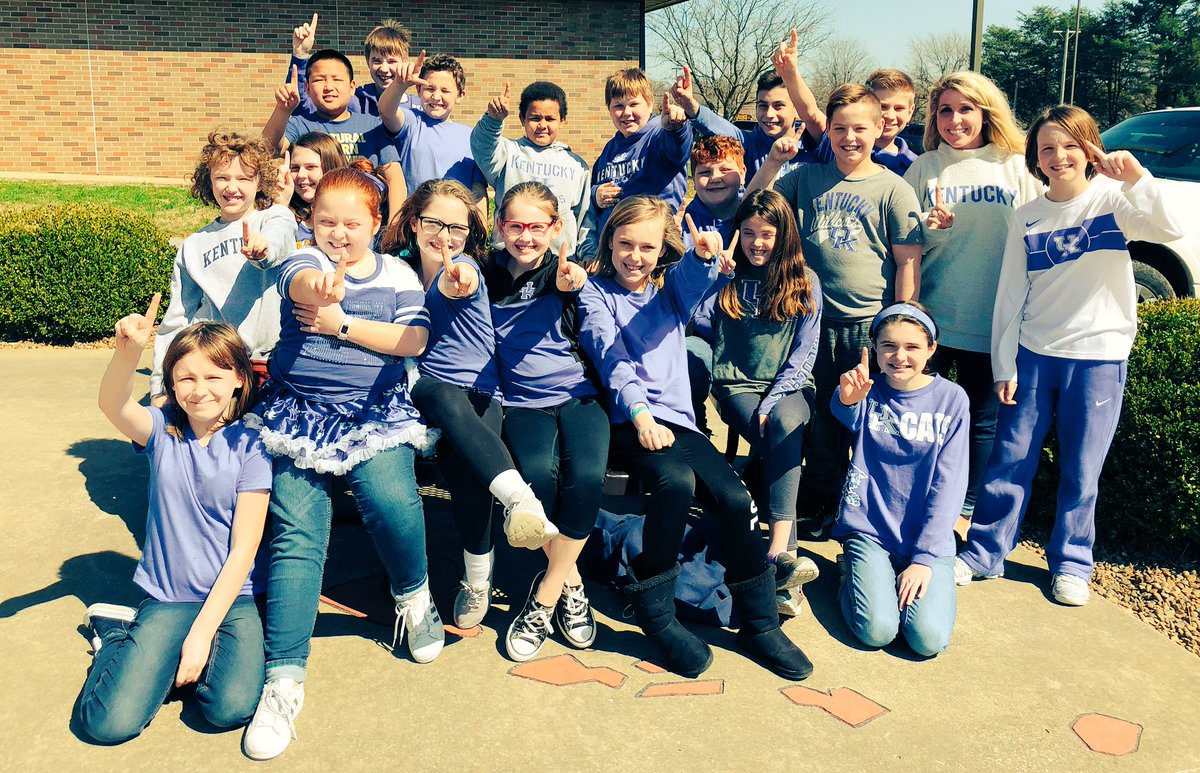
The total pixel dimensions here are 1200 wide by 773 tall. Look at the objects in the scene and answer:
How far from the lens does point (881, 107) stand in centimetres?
474

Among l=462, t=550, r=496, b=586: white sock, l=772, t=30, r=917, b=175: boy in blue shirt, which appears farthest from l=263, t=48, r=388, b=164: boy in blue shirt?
l=462, t=550, r=496, b=586: white sock

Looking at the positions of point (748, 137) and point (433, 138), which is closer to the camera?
point (433, 138)

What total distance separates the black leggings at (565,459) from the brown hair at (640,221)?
0.62m

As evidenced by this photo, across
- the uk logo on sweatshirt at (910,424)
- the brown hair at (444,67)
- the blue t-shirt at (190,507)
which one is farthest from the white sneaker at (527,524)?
the brown hair at (444,67)

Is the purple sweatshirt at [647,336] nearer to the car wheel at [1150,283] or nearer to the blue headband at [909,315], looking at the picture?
the blue headband at [909,315]

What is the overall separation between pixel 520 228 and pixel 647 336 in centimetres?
65

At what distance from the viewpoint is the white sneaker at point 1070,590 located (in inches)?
152

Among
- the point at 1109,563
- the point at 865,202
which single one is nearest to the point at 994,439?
the point at 1109,563

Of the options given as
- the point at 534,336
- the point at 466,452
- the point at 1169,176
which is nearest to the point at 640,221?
the point at 534,336

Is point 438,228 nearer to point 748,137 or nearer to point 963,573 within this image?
point 748,137

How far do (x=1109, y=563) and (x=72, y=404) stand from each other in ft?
19.1

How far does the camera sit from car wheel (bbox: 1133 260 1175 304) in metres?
6.56

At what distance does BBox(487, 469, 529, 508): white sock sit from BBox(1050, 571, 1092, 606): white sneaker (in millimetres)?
2257

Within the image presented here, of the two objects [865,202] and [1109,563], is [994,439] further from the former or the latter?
[865,202]
